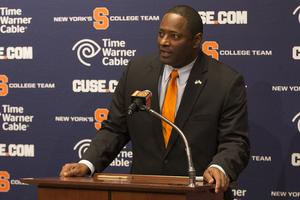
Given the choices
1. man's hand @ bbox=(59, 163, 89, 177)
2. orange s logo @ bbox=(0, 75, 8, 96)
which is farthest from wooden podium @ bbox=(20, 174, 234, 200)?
orange s logo @ bbox=(0, 75, 8, 96)

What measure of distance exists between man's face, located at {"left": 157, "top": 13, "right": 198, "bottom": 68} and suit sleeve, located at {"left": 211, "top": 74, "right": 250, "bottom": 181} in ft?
1.23

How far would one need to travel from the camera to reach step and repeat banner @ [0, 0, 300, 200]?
10.2ft

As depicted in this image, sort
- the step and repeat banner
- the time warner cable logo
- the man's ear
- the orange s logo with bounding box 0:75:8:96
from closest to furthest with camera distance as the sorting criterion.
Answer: the man's ear
the step and repeat banner
the time warner cable logo
the orange s logo with bounding box 0:75:8:96

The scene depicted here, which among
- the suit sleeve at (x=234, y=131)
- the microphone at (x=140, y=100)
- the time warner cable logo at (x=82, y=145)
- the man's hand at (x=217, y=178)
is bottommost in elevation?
the man's hand at (x=217, y=178)

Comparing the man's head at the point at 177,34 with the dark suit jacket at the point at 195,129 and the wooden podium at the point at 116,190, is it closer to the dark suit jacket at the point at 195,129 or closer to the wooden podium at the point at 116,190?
the dark suit jacket at the point at 195,129

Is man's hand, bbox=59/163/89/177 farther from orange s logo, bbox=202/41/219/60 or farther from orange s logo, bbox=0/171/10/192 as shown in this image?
orange s logo, bbox=0/171/10/192

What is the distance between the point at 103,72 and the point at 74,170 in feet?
4.93

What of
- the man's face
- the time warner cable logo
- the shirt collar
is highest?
the man's face

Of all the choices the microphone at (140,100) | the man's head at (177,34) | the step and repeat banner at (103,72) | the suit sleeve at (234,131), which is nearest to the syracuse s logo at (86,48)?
the step and repeat banner at (103,72)

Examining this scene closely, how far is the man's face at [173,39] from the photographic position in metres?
2.29

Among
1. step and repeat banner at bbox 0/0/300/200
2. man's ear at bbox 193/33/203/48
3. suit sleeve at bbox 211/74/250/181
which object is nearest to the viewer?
suit sleeve at bbox 211/74/250/181

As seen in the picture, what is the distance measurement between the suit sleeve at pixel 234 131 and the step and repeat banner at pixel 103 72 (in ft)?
2.93

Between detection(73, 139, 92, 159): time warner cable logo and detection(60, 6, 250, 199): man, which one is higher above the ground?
detection(60, 6, 250, 199): man

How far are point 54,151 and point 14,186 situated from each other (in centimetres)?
54
